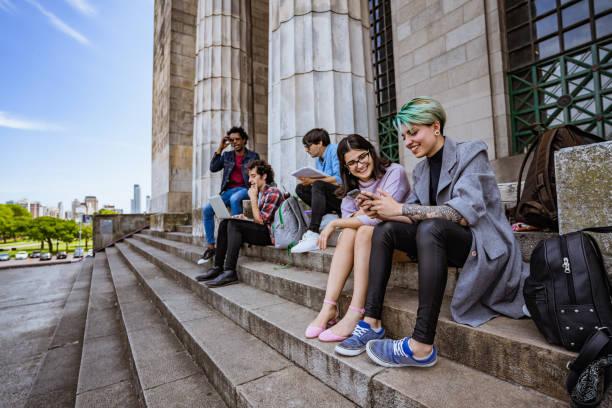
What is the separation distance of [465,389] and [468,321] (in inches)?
13.4

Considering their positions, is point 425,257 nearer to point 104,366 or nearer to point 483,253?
point 483,253

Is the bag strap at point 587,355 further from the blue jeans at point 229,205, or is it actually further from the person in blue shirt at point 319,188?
the blue jeans at point 229,205

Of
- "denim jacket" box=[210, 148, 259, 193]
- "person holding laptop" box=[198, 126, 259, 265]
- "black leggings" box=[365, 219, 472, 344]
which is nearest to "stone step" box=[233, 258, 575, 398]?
"black leggings" box=[365, 219, 472, 344]

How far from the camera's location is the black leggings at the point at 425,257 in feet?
4.90

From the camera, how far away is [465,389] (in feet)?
4.25

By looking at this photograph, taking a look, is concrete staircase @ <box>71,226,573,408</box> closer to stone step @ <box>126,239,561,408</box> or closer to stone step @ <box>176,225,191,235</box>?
stone step @ <box>126,239,561,408</box>

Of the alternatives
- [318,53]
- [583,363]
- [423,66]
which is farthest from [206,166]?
[583,363]

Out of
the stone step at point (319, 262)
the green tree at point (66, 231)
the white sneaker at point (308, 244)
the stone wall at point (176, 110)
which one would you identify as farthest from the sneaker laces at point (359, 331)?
the green tree at point (66, 231)

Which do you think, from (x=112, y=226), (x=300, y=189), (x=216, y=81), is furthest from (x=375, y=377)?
(x=112, y=226)

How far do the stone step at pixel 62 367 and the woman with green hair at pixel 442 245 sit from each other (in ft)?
8.45

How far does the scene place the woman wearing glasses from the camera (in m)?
A: 1.93

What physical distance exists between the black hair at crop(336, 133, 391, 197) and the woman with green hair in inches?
15.7

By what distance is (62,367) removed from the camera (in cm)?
295

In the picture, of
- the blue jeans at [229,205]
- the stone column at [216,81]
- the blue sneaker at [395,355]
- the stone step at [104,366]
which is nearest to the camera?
the blue sneaker at [395,355]
